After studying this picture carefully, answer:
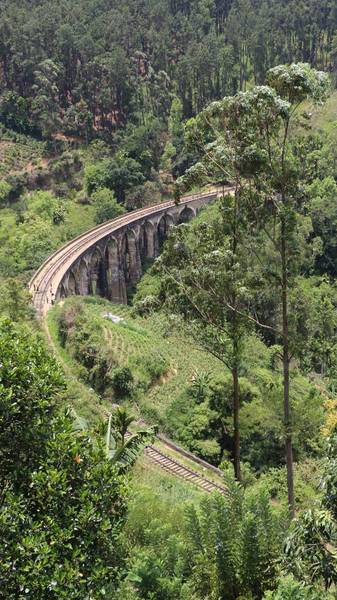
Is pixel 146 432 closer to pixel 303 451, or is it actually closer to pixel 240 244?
pixel 240 244

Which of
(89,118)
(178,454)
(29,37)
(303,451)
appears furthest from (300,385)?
(29,37)

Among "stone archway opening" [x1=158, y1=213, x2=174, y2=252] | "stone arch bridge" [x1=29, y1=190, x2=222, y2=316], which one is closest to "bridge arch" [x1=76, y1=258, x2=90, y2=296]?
"stone arch bridge" [x1=29, y1=190, x2=222, y2=316]

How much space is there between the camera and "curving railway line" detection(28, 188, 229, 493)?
22.2 metres

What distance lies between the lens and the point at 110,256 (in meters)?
51.3

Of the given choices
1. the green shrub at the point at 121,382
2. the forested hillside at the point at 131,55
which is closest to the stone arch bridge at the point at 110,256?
the green shrub at the point at 121,382

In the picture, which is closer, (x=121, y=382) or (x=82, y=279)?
(x=121, y=382)

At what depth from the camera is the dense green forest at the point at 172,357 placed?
24.2 feet

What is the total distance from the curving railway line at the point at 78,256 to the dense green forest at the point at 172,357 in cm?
72

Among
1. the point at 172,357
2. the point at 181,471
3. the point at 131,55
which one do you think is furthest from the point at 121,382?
the point at 131,55

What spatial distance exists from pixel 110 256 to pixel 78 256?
7163 mm

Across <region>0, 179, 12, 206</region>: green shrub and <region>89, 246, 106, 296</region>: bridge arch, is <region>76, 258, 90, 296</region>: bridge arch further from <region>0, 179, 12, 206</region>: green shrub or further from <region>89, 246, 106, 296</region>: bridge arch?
<region>0, 179, 12, 206</region>: green shrub

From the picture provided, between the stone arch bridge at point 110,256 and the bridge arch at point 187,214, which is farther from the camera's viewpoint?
the bridge arch at point 187,214

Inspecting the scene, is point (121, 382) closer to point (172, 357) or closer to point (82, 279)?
point (172, 357)

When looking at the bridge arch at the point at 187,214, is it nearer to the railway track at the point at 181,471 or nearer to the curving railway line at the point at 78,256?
the curving railway line at the point at 78,256
